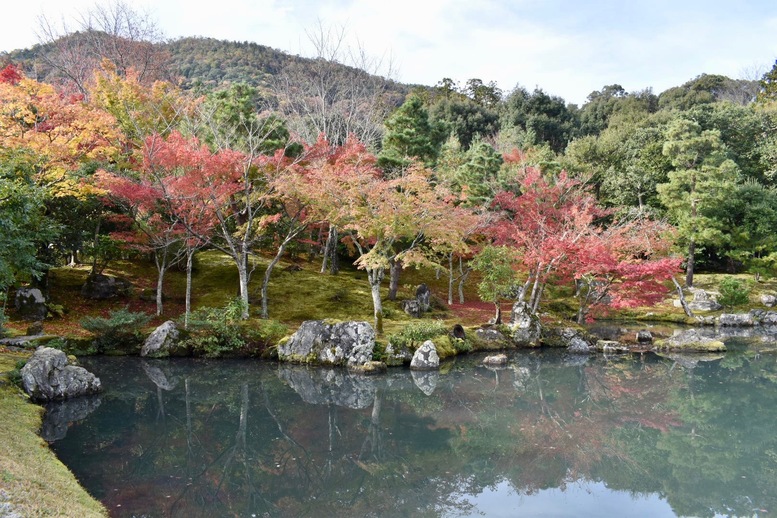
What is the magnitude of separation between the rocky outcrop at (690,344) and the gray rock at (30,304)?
779 inches

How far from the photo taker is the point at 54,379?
10.8 m

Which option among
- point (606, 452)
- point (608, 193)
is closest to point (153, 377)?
point (606, 452)

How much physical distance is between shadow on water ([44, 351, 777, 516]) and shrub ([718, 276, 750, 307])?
33.2ft

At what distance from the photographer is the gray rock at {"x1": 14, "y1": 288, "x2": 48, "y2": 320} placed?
15.7 meters

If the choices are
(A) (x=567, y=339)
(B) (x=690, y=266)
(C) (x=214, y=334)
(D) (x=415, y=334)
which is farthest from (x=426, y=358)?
(B) (x=690, y=266)

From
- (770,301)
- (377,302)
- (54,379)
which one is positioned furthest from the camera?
(770,301)

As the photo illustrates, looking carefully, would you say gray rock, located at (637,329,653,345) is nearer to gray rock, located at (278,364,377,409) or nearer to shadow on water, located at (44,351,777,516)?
shadow on water, located at (44,351,777,516)

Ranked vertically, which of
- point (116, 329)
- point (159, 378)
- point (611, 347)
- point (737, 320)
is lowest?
point (159, 378)

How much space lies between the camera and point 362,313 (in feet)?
62.2

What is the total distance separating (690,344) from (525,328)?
17.9 ft

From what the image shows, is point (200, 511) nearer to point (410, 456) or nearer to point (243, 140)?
point (410, 456)

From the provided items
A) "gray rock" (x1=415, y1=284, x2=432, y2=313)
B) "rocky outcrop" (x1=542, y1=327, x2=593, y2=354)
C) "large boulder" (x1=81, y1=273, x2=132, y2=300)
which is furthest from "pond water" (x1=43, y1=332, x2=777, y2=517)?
"gray rock" (x1=415, y1=284, x2=432, y2=313)

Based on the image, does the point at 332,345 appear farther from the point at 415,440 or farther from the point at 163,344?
the point at 415,440

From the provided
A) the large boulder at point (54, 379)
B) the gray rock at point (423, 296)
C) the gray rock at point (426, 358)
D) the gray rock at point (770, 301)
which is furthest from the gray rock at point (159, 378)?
the gray rock at point (770, 301)
